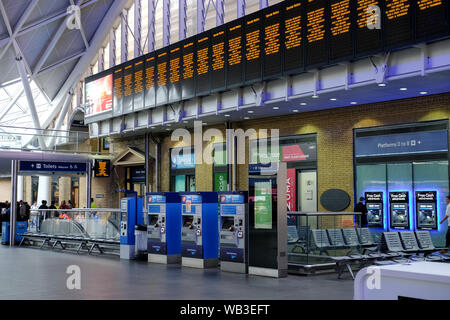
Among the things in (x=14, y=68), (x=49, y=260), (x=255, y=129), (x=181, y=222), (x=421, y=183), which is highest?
(x=14, y=68)

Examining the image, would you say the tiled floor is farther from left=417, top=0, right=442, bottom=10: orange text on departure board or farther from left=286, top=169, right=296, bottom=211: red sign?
left=286, top=169, right=296, bottom=211: red sign

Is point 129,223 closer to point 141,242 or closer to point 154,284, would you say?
point 141,242

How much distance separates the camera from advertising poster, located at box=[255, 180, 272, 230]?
12.3 m

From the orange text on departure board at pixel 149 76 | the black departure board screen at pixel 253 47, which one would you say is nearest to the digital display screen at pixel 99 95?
the orange text on departure board at pixel 149 76

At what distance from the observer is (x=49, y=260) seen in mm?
16266

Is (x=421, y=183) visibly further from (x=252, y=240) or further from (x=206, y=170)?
(x=206, y=170)

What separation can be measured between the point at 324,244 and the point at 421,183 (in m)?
5.37

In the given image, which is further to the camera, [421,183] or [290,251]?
[421,183]

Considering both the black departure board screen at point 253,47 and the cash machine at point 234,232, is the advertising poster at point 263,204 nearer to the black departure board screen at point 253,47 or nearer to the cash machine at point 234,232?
the cash machine at point 234,232

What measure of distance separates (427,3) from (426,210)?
21.1 feet

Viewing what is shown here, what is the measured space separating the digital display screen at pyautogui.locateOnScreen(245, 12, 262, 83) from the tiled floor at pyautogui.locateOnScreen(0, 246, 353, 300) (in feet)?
22.9

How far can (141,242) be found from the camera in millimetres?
16422
